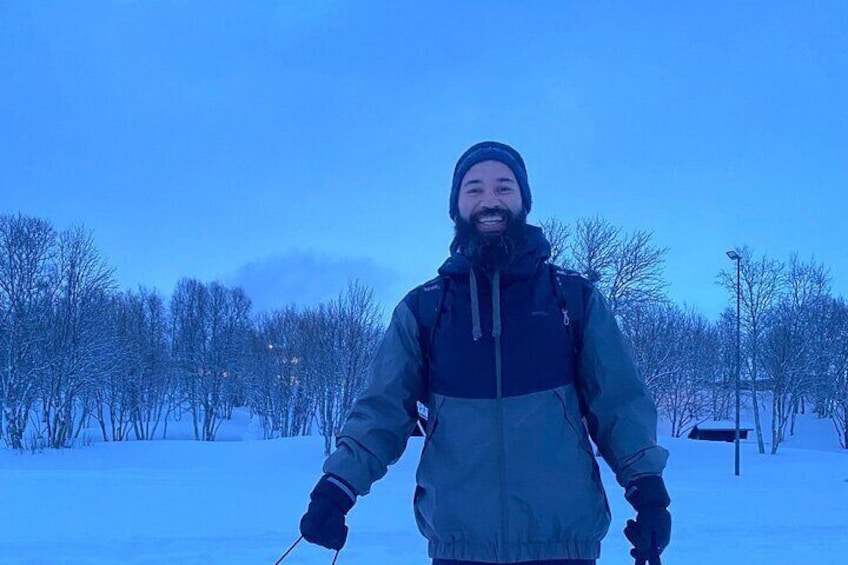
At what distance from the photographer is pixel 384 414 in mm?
2275

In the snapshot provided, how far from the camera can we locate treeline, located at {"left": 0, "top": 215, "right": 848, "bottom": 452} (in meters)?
28.8

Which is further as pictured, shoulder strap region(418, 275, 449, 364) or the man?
shoulder strap region(418, 275, 449, 364)

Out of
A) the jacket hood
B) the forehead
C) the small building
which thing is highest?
the forehead

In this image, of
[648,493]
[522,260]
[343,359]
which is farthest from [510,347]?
[343,359]

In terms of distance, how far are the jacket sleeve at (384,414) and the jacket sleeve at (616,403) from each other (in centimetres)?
55

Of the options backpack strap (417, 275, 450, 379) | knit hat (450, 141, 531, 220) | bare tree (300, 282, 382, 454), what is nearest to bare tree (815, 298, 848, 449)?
bare tree (300, 282, 382, 454)

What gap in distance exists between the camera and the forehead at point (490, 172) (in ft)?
7.85

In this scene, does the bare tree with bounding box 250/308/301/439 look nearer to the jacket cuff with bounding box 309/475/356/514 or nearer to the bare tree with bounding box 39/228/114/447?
the bare tree with bounding box 39/228/114/447

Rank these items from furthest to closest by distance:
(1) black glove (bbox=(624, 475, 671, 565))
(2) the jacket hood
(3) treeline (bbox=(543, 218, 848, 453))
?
1. (3) treeline (bbox=(543, 218, 848, 453))
2. (2) the jacket hood
3. (1) black glove (bbox=(624, 475, 671, 565))

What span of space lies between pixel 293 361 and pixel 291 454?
1750cm

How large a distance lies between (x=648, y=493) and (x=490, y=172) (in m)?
1.12

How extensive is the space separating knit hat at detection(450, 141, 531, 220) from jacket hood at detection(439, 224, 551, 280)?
16 cm

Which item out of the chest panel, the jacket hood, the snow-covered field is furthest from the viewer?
the snow-covered field

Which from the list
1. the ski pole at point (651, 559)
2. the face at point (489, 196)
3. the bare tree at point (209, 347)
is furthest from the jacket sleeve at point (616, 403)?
the bare tree at point (209, 347)
